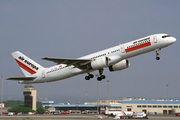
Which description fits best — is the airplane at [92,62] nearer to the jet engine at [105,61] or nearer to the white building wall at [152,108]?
the jet engine at [105,61]

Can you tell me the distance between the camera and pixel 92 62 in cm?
5372

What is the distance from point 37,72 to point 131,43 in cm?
2144

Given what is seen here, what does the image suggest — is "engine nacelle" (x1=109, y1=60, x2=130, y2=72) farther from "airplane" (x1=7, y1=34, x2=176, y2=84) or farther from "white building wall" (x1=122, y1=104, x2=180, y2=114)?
"white building wall" (x1=122, y1=104, x2=180, y2=114)

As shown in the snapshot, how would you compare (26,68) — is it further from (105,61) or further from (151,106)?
(151,106)

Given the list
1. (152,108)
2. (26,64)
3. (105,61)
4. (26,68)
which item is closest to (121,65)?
(105,61)

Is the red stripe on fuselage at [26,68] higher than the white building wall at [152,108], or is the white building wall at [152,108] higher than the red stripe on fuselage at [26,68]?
the red stripe on fuselage at [26,68]

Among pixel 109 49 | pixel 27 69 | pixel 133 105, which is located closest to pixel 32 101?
pixel 133 105

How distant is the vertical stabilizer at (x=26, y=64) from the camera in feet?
203

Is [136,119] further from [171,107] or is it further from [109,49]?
[171,107]

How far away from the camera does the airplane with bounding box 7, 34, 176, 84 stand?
49.8 metres

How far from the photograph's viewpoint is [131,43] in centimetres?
5100

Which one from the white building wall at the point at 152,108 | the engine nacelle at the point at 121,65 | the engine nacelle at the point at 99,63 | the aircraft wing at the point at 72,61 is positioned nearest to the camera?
the engine nacelle at the point at 99,63

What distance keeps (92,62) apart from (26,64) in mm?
17026

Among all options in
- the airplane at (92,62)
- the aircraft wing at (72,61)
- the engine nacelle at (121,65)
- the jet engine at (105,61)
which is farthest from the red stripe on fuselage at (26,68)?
the engine nacelle at (121,65)
